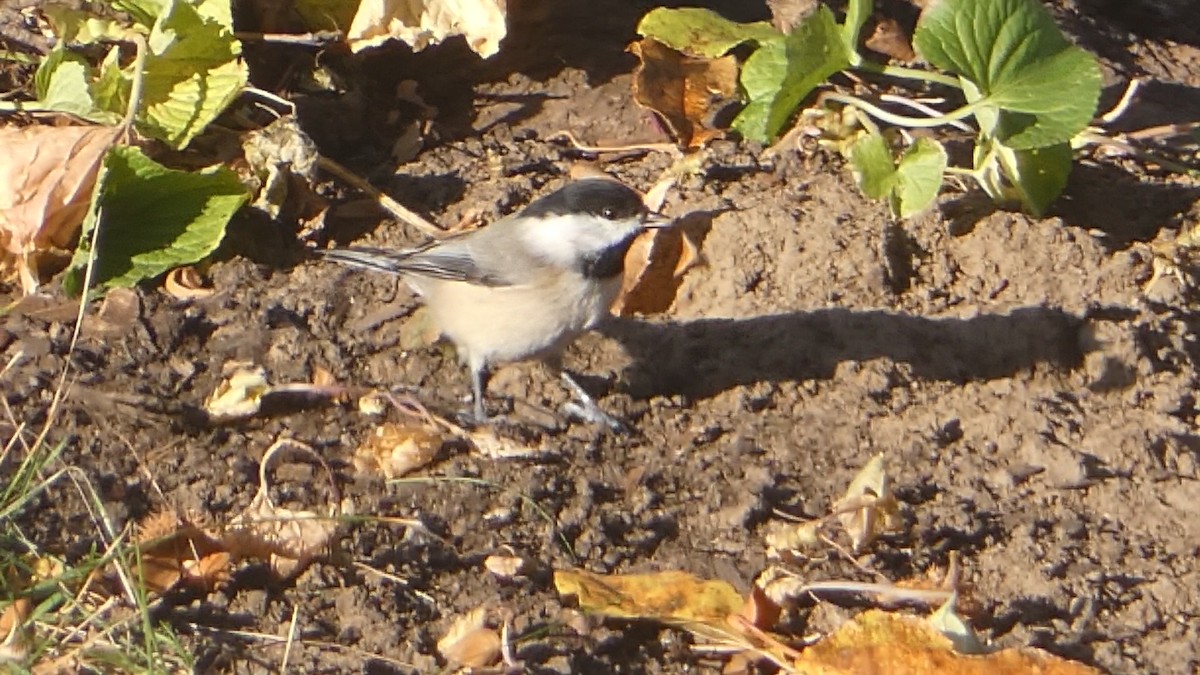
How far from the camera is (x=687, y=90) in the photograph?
13.5 feet

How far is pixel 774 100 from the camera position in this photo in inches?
143

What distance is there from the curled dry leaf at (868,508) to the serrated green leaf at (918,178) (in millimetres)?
750

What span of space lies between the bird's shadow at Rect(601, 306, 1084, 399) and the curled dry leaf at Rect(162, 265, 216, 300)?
1.03 meters

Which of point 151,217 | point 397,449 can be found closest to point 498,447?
point 397,449

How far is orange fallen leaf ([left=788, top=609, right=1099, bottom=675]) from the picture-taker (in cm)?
263

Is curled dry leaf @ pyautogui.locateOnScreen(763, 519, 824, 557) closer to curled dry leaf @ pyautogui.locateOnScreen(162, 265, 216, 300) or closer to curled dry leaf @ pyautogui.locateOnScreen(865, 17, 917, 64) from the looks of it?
curled dry leaf @ pyautogui.locateOnScreen(162, 265, 216, 300)

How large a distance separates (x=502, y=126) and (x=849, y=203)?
993 millimetres

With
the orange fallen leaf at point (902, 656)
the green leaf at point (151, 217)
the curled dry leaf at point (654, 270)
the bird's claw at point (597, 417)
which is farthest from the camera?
the curled dry leaf at point (654, 270)

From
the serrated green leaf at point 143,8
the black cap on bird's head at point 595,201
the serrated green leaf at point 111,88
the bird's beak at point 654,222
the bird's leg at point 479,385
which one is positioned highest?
the serrated green leaf at point 143,8

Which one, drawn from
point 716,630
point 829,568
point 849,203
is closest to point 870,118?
point 849,203

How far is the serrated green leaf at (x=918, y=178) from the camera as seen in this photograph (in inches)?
142

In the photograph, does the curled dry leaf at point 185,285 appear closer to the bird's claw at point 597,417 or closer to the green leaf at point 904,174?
the bird's claw at point 597,417

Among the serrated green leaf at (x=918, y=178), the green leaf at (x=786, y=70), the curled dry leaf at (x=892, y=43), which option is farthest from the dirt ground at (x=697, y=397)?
the curled dry leaf at (x=892, y=43)

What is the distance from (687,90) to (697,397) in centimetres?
100
